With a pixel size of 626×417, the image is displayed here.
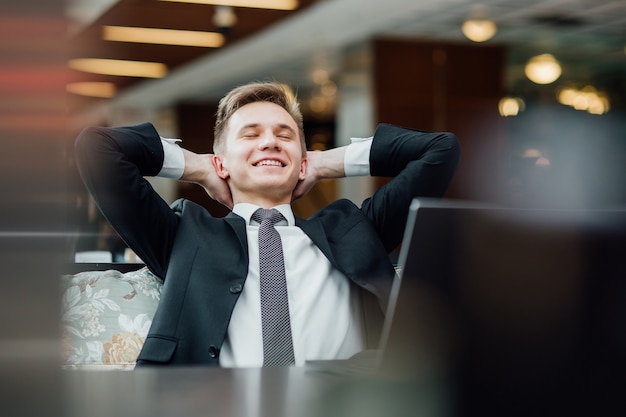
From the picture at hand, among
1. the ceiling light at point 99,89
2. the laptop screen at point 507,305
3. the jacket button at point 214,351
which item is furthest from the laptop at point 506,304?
the ceiling light at point 99,89

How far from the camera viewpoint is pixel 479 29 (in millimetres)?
7863

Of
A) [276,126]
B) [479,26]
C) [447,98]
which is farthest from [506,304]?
[447,98]

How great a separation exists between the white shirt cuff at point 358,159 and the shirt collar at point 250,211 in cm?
23

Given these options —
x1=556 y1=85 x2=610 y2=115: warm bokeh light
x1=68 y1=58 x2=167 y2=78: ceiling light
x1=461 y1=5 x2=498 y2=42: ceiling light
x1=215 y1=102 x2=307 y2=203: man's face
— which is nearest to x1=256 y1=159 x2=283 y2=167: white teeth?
x1=215 y1=102 x2=307 y2=203: man's face

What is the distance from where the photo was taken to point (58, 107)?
355mm

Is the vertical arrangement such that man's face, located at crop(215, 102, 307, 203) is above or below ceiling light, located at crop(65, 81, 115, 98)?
below

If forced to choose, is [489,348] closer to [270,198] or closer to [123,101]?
[270,198]

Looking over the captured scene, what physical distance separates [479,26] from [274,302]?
649 centimetres

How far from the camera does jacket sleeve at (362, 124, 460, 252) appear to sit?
2.03 metres

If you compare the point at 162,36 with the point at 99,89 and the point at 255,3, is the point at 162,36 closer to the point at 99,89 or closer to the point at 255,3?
the point at 255,3

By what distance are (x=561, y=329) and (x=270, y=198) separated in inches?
54.2

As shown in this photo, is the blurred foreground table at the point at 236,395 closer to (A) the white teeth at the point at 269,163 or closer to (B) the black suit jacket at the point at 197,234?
(B) the black suit jacket at the point at 197,234

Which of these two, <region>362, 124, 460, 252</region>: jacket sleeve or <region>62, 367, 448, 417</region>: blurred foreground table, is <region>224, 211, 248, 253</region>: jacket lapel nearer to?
<region>362, 124, 460, 252</region>: jacket sleeve

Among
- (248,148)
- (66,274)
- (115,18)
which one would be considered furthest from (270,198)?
(115,18)
